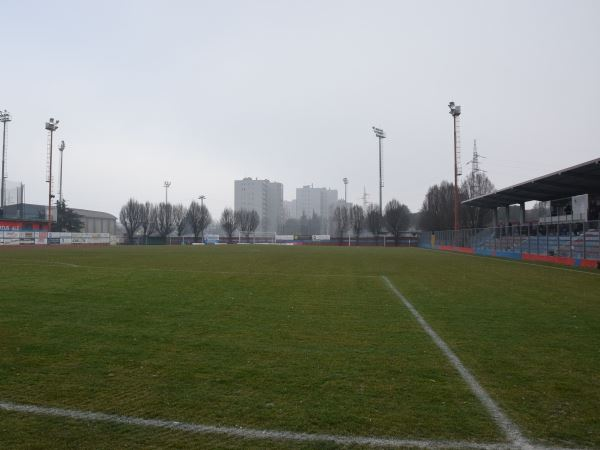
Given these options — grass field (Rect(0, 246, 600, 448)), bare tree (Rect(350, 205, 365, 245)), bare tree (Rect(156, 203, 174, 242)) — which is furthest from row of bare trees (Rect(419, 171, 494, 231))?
grass field (Rect(0, 246, 600, 448))

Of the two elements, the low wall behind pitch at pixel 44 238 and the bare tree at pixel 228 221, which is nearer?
the low wall behind pitch at pixel 44 238

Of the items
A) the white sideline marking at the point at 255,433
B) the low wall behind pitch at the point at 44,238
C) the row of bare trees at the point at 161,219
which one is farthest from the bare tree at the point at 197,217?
the white sideline marking at the point at 255,433

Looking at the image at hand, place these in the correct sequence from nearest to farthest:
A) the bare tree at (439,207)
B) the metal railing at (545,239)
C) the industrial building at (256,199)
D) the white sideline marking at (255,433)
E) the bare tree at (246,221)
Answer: the white sideline marking at (255,433), the metal railing at (545,239), the bare tree at (439,207), the bare tree at (246,221), the industrial building at (256,199)

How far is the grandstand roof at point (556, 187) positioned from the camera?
26952mm

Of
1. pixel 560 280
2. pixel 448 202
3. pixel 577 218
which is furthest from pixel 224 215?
pixel 560 280

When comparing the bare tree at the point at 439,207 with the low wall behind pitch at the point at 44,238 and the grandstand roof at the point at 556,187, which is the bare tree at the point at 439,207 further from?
the low wall behind pitch at the point at 44,238

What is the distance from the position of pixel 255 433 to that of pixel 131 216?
103 m

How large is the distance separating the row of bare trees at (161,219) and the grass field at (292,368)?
92927mm

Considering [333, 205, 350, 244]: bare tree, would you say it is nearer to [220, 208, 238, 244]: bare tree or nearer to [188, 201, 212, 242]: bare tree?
[220, 208, 238, 244]: bare tree

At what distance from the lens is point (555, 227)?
29.3 meters

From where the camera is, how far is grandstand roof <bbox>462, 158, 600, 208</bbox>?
27.0 metres

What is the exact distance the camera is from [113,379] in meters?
4.83

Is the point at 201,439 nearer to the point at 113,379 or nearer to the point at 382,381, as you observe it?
the point at 113,379

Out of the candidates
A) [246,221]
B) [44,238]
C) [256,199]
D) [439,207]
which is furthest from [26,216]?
[256,199]
